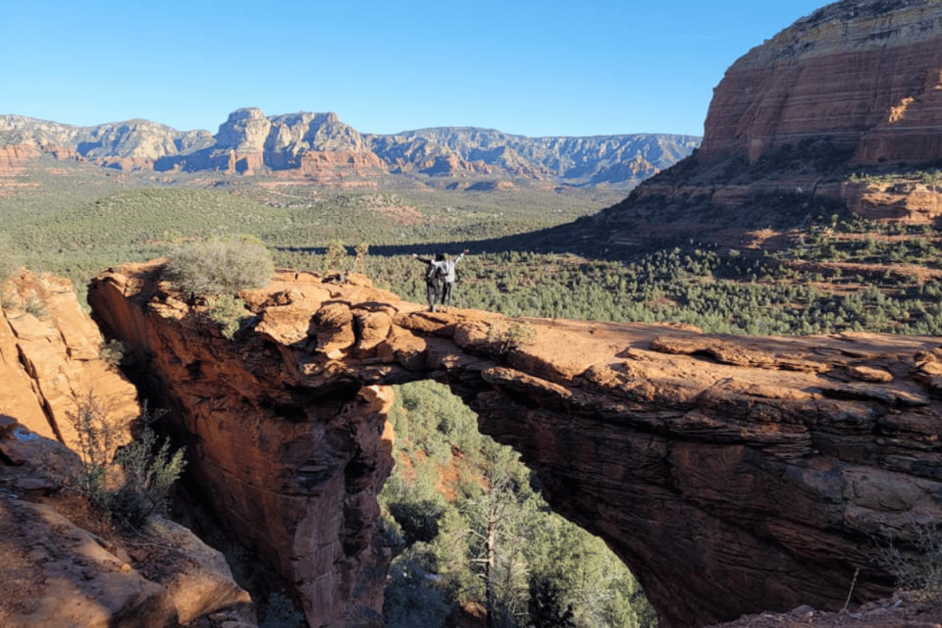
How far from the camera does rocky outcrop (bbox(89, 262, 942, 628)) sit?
25.0 ft

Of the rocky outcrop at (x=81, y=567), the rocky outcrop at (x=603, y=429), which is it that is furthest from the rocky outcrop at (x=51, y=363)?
the rocky outcrop at (x=81, y=567)

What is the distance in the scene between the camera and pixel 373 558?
16.7 m

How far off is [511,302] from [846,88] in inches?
2057

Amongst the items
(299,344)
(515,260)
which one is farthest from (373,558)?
(515,260)

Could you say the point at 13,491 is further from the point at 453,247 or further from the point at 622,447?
the point at 453,247

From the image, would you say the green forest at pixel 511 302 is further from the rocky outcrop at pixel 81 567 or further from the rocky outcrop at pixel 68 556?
the rocky outcrop at pixel 81 567

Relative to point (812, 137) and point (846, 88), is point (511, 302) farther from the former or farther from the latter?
point (846, 88)

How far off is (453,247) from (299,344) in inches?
2697

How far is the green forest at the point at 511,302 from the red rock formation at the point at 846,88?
15.2 metres

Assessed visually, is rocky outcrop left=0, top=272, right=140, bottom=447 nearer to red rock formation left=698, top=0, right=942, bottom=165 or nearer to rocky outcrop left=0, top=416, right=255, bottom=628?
rocky outcrop left=0, top=416, right=255, bottom=628

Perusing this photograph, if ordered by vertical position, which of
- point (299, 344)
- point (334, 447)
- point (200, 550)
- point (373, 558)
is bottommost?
point (373, 558)

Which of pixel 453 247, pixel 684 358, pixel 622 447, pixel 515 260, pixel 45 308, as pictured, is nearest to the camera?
pixel 622 447

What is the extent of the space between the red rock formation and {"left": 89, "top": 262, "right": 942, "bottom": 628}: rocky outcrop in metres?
58.4

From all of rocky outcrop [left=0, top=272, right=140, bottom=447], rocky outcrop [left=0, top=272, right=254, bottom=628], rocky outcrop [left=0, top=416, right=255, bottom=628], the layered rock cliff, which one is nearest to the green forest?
rocky outcrop [left=0, top=272, right=140, bottom=447]
